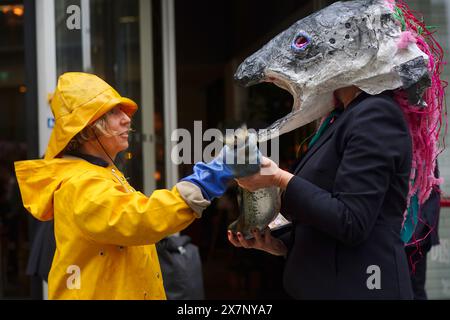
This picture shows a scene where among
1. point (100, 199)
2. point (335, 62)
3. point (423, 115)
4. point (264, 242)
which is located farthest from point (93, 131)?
point (423, 115)

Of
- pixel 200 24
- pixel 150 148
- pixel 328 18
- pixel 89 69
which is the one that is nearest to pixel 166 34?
pixel 200 24

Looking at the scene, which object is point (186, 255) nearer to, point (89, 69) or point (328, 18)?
point (89, 69)

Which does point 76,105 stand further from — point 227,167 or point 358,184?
point 358,184

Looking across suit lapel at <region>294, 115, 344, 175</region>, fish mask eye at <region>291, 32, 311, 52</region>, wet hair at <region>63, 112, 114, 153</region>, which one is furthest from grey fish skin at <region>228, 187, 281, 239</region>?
wet hair at <region>63, 112, 114, 153</region>

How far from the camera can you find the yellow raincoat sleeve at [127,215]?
1.73m

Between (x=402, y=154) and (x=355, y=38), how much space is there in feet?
1.16

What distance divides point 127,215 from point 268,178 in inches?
16.4

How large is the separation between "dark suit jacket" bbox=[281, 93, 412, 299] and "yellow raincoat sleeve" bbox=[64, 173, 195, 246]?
0.32 metres

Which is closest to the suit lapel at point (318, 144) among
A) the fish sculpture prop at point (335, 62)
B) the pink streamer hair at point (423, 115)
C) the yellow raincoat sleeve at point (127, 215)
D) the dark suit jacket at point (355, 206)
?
the dark suit jacket at point (355, 206)

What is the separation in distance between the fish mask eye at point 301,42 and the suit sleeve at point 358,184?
27 cm

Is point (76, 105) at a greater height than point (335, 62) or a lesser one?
lesser

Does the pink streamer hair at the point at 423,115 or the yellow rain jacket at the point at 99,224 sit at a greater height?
the pink streamer hair at the point at 423,115

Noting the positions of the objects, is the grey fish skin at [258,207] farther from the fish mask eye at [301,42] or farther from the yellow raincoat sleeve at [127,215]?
the fish mask eye at [301,42]

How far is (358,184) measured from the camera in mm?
1579
